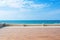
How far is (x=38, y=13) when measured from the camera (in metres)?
3.23

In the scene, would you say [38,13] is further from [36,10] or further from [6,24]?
[6,24]

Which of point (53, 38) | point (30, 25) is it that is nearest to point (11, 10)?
point (30, 25)

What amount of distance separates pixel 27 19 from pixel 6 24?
22.3 inches

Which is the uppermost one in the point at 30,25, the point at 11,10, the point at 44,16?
the point at 11,10

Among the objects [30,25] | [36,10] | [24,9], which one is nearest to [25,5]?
[24,9]

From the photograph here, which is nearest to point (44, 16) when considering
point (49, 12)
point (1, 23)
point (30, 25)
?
point (49, 12)

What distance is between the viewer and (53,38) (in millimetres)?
2180

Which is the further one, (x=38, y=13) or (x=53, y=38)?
(x=38, y=13)

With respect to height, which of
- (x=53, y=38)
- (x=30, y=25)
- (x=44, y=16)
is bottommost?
(x=53, y=38)

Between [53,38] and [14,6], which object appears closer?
[53,38]

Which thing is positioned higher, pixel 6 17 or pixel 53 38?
pixel 6 17

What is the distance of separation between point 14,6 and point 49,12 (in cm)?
94

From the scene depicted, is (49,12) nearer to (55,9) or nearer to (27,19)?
(55,9)

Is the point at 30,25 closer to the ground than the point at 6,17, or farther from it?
closer to the ground
